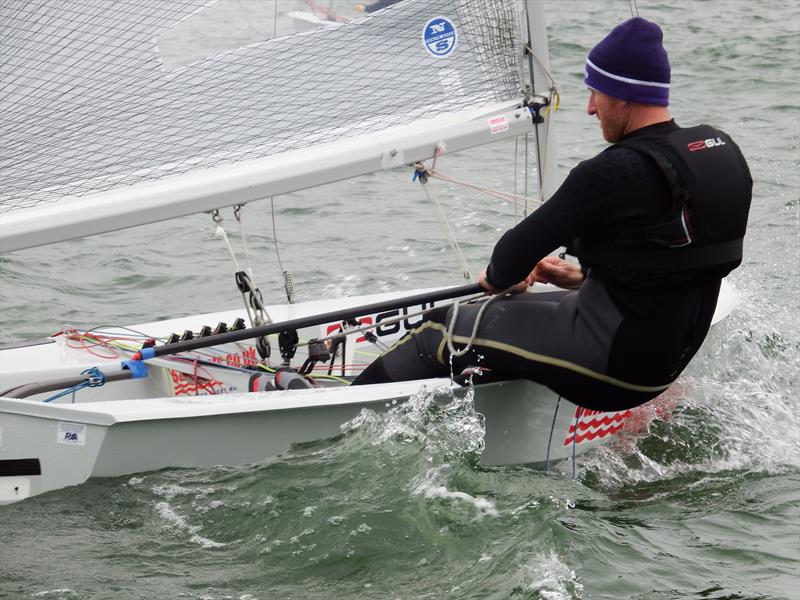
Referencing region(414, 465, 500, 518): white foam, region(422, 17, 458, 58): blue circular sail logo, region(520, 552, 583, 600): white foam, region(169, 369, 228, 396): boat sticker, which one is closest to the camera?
region(520, 552, 583, 600): white foam

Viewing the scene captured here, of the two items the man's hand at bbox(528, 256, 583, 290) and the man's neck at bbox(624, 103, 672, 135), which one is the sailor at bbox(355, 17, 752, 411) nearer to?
the man's neck at bbox(624, 103, 672, 135)

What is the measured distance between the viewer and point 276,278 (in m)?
6.17

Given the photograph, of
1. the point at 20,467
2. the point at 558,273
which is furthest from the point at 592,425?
the point at 20,467

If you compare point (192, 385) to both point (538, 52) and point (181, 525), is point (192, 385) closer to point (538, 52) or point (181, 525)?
point (181, 525)

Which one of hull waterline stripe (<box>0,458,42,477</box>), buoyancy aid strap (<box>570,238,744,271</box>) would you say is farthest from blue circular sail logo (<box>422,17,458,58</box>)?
hull waterline stripe (<box>0,458,42,477</box>)

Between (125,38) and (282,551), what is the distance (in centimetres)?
156

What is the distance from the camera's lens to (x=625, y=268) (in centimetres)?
297

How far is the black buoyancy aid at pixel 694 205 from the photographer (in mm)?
2869

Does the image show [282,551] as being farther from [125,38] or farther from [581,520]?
[125,38]

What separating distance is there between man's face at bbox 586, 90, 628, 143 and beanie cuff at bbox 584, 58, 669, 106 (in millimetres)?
21

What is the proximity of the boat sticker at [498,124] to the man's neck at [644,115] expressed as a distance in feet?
2.71

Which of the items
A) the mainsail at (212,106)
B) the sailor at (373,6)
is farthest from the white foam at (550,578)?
the sailor at (373,6)

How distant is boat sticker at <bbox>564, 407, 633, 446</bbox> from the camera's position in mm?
3689

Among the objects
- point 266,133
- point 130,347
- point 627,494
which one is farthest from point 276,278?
point 627,494
